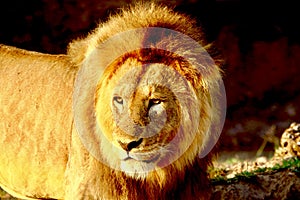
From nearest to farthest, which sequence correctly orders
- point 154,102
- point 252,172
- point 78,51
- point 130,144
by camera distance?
point 130,144 → point 154,102 → point 78,51 → point 252,172

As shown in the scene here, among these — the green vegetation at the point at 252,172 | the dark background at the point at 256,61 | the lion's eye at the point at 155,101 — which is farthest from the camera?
the dark background at the point at 256,61

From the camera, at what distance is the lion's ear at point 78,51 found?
4.00m

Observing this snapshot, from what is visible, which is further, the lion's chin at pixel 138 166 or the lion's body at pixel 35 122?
the lion's body at pixel 35 122

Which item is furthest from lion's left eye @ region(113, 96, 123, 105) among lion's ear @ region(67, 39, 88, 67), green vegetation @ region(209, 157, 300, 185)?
green vegetation @ region(209, 157, 300, 185)

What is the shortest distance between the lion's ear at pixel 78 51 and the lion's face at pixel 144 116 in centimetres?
39

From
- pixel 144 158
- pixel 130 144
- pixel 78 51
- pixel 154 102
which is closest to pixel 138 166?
pixel 144 158

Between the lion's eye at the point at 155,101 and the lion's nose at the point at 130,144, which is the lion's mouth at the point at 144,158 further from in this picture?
the lion's eye at the point at 155,101

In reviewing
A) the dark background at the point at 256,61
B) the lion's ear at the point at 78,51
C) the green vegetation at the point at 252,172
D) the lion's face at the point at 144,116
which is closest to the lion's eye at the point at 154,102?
the lion's face at the point at 144,116

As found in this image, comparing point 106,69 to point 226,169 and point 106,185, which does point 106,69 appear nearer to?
point 106,185

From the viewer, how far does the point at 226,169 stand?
19.4ft

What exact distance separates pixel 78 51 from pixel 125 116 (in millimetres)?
788

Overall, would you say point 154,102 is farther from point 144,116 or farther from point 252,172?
point 252,172

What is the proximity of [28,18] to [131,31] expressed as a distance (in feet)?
16.7

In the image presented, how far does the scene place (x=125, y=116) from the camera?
11.3 ft
